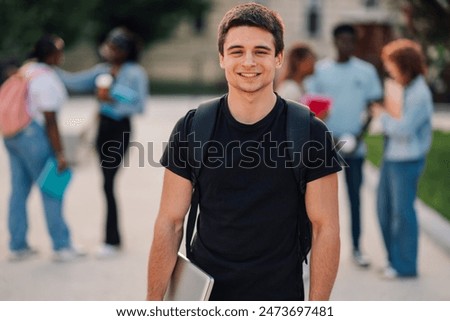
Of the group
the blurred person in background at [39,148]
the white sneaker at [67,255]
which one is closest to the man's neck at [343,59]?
the blurred person in background at [39,148]

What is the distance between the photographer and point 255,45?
2576mm

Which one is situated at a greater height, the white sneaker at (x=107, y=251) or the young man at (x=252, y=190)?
the young man at (x=252, y=190)

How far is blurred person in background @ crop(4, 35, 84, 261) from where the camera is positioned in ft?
21.7

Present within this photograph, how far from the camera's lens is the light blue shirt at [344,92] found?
6.66m

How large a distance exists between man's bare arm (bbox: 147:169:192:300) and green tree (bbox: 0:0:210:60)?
23565 millimetres

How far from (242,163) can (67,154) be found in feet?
34.9

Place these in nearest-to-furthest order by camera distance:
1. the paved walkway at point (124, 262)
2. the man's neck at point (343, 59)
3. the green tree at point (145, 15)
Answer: the paved walkway at point (124, 262)
the man's neck at point (343, 59)
the green tree at point (145, 15)

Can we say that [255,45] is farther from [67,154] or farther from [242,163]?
[67,154]

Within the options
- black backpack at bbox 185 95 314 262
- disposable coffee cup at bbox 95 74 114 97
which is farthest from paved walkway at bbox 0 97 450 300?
black backpack at bbox 185 95 314 262

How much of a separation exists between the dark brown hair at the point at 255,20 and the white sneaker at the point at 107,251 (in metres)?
4.61

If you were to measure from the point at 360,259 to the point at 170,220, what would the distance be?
4225 millimetres

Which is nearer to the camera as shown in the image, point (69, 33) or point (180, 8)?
point (69, 33)

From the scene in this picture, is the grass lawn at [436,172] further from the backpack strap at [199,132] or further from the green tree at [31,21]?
the green tree at [31,21]

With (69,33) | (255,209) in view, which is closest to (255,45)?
(255,209)
